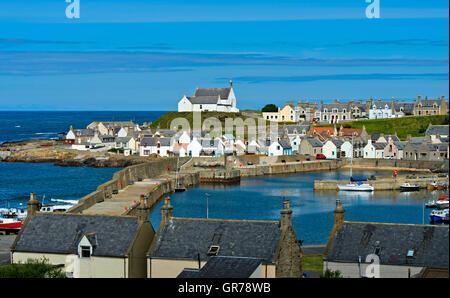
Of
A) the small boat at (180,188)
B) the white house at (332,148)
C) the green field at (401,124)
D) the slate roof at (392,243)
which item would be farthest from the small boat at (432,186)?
the slate roof at (392,243)

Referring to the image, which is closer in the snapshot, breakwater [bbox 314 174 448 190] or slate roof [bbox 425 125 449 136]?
breakwater [bbox 314 174 448 190]

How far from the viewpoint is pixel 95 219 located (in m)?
30.0

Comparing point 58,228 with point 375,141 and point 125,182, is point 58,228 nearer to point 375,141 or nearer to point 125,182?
point 125,182

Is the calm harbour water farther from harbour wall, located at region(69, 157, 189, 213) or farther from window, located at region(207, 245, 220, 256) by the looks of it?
window, located at region(207, 245, 220, 256)

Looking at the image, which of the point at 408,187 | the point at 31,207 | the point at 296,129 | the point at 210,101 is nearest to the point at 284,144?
the point at 296,129

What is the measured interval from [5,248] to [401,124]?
364ft

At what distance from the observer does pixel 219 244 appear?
28.0 m

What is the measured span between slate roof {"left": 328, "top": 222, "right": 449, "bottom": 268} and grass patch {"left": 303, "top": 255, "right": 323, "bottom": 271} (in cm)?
560

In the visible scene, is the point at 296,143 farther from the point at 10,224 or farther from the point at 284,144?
the point at 10,224

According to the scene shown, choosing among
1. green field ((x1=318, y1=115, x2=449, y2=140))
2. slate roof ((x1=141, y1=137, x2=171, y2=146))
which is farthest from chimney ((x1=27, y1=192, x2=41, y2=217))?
green field ((x1=318, y1=115, x2=449, y2=140))

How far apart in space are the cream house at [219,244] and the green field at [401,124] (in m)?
108

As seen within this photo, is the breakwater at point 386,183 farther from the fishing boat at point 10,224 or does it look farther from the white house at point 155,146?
the fishing boat at point 10,224

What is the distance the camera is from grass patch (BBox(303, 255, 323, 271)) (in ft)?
112
